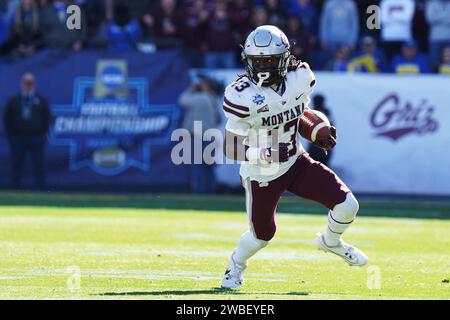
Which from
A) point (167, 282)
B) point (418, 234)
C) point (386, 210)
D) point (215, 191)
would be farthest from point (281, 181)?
point (215, 191)

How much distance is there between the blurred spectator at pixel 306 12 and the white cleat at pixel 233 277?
10553mm

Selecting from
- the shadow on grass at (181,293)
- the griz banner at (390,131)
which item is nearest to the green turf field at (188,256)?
the shadow on grass at (181,293)

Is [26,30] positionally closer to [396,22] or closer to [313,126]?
[396,22]

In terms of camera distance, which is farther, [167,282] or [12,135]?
[12,135]

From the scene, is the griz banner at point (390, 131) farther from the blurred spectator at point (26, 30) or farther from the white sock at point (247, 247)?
the white sock at point (247, 247)

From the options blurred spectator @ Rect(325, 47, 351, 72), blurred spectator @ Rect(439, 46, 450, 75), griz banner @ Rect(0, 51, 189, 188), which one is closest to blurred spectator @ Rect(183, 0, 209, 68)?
griz banner @ Rect(0, 51, 189, 188)

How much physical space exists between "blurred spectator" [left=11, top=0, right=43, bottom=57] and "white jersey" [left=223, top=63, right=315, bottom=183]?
10.4 metres

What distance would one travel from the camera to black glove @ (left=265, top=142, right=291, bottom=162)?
7387 mm

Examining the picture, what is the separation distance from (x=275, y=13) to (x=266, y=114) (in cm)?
1010

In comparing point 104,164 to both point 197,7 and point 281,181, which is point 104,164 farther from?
point 281,181

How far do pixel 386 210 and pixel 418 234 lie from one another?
303cm

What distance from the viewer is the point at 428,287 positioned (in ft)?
24.6
